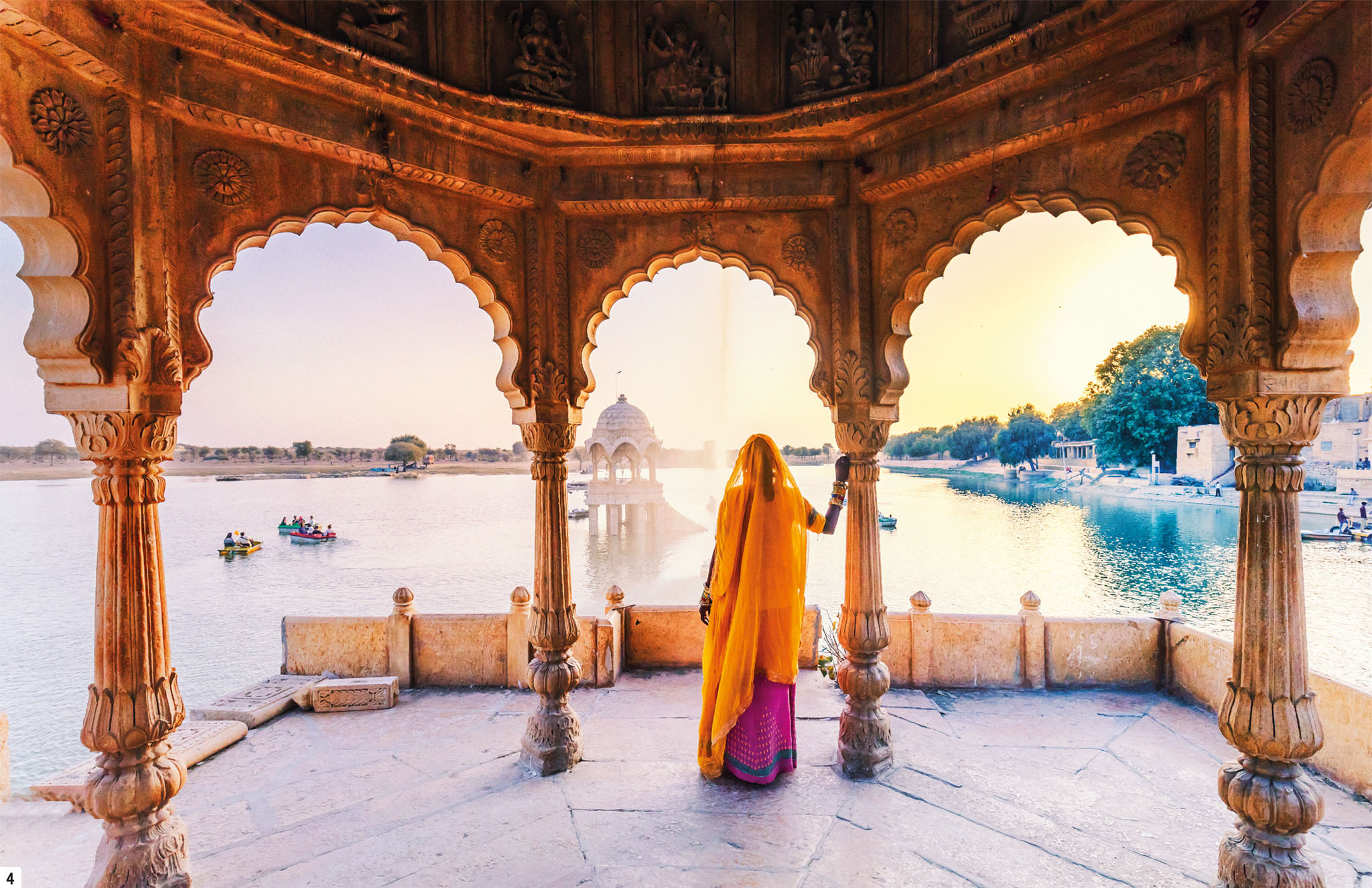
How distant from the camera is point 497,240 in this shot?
4.49 meters

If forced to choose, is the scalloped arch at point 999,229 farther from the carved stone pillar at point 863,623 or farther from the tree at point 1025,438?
the tree at point 1025,438

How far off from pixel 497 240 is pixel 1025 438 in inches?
2453

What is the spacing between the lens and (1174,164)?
10.5ft

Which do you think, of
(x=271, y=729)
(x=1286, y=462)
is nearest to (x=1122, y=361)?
(x=1286, y=462)

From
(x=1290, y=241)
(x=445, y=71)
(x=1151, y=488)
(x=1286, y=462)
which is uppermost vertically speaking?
(x=445, y=71)

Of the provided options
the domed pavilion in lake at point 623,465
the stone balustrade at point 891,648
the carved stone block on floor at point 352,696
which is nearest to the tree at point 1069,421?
the domed pavilion in lake at point 623,465

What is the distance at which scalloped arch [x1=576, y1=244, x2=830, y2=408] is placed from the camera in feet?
15.2

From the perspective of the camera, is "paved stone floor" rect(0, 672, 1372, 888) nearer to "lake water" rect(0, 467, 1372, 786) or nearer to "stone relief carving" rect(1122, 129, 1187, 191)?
"stone relief carving" rect(1122, 129, 1187, 191)

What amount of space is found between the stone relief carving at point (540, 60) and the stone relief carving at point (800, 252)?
1761 millimetres

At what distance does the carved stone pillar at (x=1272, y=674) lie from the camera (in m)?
2.80

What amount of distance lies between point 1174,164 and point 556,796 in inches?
200

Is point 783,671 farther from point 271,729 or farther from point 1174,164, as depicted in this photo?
point 271,729

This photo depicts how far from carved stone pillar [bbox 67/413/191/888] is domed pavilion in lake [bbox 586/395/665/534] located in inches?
1125

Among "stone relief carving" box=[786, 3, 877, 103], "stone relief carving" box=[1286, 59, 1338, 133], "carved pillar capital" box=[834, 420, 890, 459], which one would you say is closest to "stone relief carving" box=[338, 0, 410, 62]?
"stone relief carving" box=[786, 3, 877, 103]
